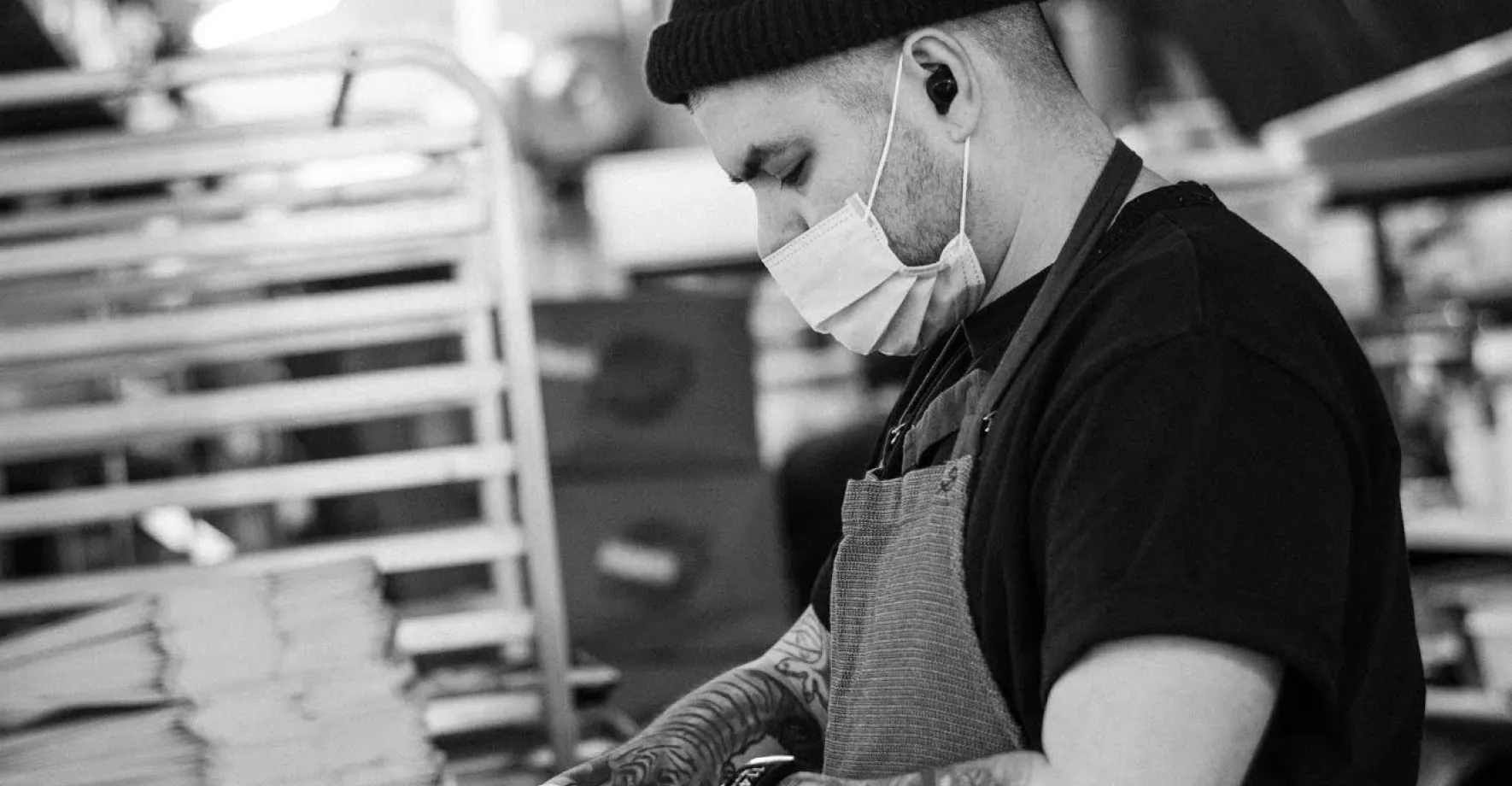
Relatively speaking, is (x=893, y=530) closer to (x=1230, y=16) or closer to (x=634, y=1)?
(x=1230, y=16)

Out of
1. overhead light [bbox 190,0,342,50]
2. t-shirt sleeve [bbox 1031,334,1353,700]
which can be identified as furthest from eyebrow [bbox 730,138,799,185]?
overhead light [bbox 190,0,342,50]

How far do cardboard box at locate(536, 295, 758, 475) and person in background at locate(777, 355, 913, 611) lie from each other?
1030mm

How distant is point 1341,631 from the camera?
1110mm

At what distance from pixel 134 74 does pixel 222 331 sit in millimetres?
365

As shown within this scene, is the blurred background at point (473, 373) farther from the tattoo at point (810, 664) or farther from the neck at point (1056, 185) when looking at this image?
the neck at point (1056, 185)

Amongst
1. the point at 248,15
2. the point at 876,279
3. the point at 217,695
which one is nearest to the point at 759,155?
the point at 876,279

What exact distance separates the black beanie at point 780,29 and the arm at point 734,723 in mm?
617

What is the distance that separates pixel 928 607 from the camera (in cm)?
123

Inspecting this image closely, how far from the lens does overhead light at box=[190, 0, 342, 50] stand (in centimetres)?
484

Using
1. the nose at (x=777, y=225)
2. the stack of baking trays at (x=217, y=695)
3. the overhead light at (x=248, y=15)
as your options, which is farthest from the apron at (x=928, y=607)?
the overhead light at (x=248, y=15)

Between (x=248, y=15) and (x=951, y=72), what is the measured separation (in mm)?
4184

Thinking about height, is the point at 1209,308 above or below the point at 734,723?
above

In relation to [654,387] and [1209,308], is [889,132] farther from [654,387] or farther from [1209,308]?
[654,387]

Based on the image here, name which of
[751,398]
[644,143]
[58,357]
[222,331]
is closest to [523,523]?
[222,331]
